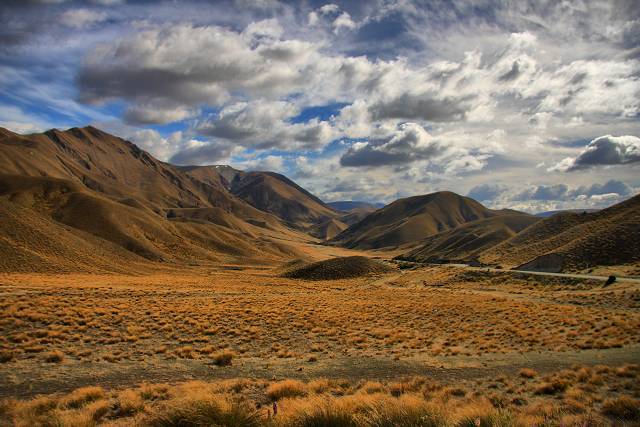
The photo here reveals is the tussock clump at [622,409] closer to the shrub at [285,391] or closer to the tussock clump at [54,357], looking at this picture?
the shrub at [285,391]

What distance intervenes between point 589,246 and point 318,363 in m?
68.1

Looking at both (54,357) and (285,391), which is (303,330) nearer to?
(285,391)

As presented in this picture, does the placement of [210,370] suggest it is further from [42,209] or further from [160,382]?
[42,209]

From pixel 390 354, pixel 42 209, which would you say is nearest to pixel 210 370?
pixel 390 354

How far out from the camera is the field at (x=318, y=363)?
937 centimetres

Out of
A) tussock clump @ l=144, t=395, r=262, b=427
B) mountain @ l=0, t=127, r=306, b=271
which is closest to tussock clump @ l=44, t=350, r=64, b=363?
tussock clump @ l=144, t=395, r=262, b=427

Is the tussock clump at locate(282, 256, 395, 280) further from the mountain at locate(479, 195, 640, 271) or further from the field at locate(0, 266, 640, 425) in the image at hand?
the field at locate(0, 266, 640, 425)

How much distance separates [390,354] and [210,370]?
8.71m

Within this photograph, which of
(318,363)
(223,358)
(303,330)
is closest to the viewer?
(223,358)

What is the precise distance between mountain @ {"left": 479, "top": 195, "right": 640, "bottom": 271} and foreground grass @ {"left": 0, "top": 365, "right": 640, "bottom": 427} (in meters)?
57.4

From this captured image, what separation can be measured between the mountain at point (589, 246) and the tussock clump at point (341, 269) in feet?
88.3

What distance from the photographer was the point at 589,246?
212ft

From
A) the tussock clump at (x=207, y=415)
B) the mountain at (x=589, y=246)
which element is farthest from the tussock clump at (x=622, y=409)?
the mountain at (x=589, y=246)

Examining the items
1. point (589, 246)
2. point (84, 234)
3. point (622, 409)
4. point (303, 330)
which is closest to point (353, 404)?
point (622, 409)
